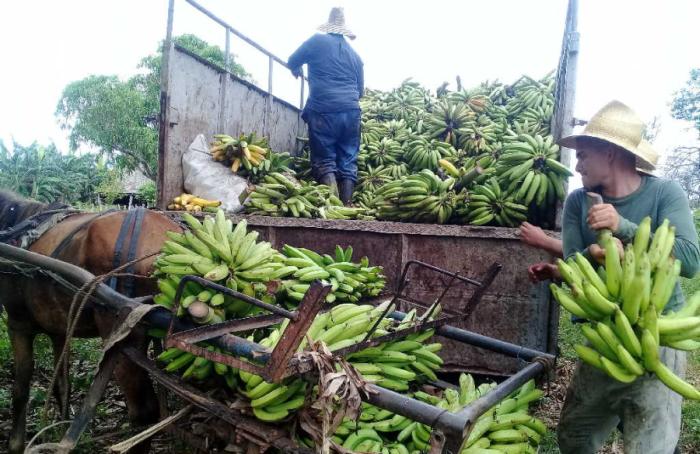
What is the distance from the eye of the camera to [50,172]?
20172 mm

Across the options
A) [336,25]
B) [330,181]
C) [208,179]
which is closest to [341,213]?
[330,181]

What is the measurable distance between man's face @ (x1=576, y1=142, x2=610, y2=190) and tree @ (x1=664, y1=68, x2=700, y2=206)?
71.3 feet

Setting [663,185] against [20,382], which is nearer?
[663,185]

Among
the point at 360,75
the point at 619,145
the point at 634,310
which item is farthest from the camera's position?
the point at 360,75

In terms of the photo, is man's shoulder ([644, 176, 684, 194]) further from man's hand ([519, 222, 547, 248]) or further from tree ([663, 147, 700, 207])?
tree ([663, 147, 700, 207])

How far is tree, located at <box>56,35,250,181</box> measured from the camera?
90.4 feet

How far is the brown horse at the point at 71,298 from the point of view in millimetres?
3002

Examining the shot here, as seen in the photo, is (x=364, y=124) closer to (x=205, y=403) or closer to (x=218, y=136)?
(x=218, y=136)

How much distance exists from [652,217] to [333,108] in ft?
A: 14.1

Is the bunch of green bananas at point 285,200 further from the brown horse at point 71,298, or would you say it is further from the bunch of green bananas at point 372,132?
the bunch of green bananas at point 372,132

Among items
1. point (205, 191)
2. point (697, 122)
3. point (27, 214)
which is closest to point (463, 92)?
point (205, 191)

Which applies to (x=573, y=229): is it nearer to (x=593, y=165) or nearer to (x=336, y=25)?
(x=593, y=165)

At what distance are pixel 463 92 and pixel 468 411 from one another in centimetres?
682

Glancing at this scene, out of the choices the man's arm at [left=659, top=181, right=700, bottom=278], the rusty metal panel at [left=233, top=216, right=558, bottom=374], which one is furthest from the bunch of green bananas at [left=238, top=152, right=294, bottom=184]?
the man's arm at [left=659, top=181, right=700, bottom=278]
